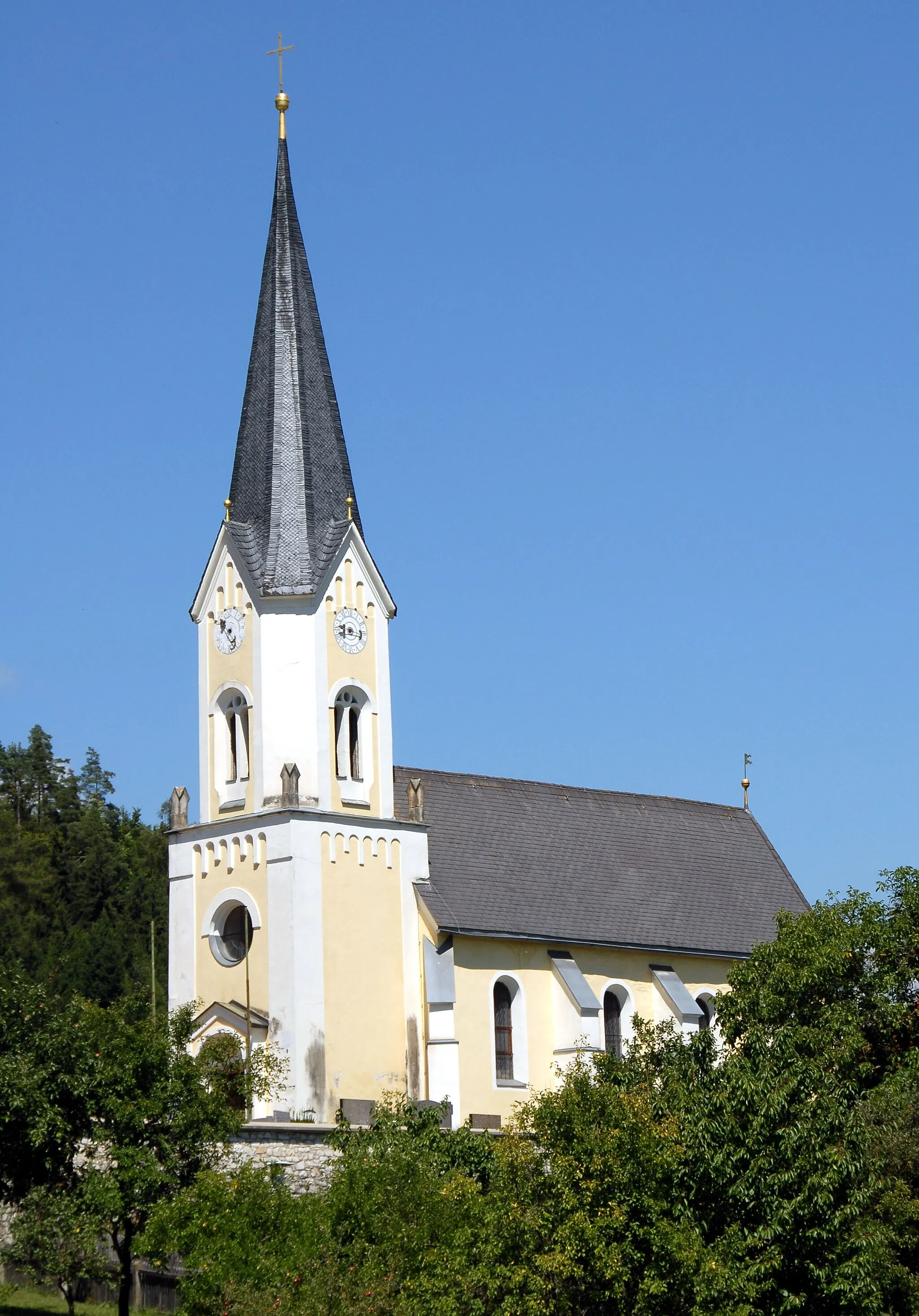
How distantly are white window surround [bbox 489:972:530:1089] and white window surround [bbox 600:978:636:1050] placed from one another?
3.25m

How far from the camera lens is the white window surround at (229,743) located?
47.7 meters

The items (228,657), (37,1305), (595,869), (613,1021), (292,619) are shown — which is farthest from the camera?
(595,869)

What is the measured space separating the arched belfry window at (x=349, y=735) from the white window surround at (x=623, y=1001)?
30.1 ft

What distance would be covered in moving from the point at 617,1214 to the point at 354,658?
21.8 meters

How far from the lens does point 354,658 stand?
159 ft

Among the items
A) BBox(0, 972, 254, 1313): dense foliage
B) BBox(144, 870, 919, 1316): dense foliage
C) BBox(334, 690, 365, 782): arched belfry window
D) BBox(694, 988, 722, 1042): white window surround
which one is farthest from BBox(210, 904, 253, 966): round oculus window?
BBox(694, 988, 722, 1042): white window surround

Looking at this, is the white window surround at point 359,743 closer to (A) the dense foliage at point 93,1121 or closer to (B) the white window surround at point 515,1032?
(B) the white window surround at point 515,1032

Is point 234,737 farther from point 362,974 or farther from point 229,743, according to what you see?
point 362,974

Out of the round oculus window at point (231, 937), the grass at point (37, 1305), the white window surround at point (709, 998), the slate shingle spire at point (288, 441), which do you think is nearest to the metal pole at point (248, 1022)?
the round oculus window at point (231, 937)

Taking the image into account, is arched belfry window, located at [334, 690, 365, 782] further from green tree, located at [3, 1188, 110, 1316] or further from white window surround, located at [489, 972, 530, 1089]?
green tree, located at [3, 1188, 110, 1316]

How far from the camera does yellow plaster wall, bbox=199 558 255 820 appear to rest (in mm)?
47656

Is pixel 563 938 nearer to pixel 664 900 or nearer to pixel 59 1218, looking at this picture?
pixel 664 900

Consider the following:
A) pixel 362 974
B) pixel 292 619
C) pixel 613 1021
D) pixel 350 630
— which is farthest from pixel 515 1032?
pixel 292 619

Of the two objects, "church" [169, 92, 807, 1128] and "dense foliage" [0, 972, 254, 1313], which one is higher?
"church" [169, 92, 807, 1128]
